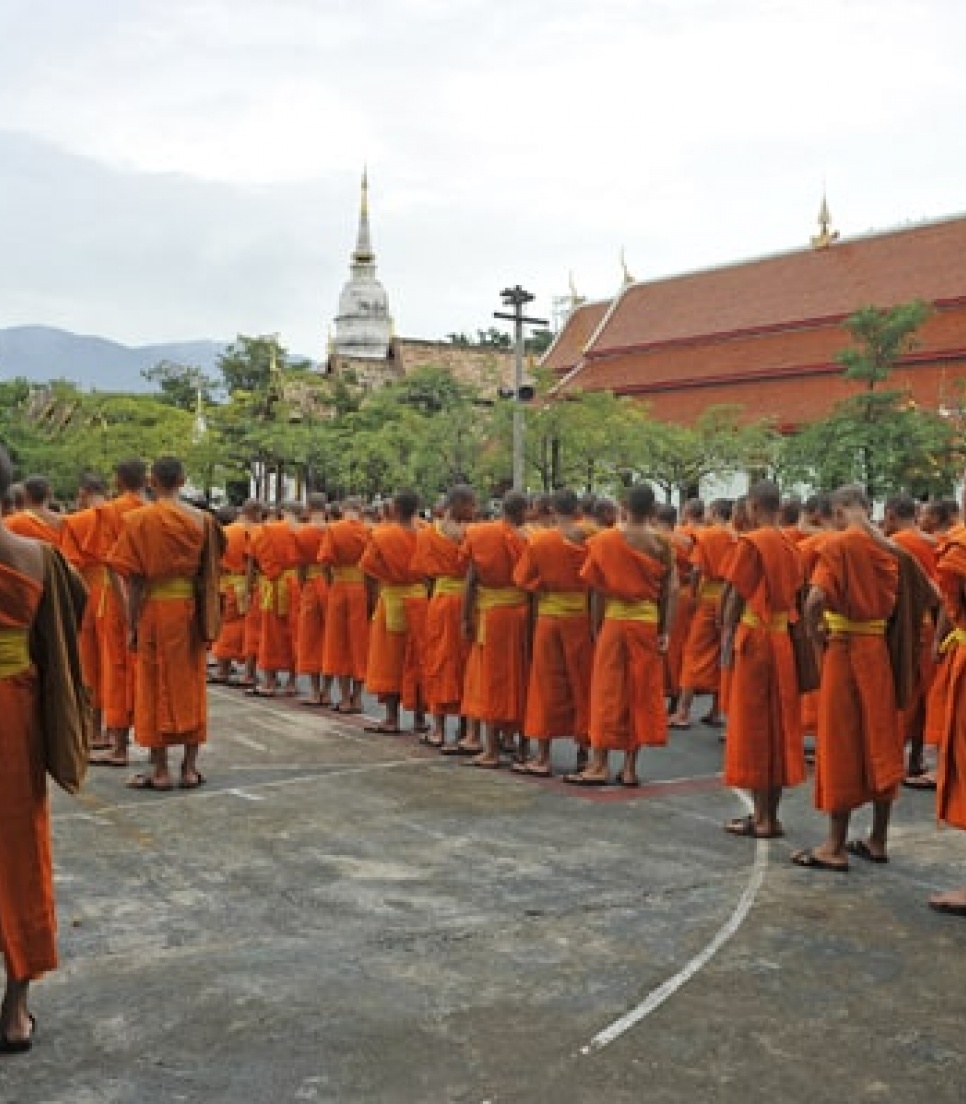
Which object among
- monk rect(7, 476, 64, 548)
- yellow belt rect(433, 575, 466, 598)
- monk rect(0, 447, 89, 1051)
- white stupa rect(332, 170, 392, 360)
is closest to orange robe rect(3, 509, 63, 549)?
monk rect(7, 476, 64, 548)

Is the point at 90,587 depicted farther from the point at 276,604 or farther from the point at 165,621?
the point at 276,604

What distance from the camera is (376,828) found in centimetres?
734

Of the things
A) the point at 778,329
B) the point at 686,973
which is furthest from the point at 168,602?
the point at 778,329

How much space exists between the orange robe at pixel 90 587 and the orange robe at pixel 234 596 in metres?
3.57

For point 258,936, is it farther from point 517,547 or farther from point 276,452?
point 276,452

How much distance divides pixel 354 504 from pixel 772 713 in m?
5.53

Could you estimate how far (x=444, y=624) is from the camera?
10.2 metres

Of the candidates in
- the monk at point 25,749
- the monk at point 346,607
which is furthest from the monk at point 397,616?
the monk at point 25,749

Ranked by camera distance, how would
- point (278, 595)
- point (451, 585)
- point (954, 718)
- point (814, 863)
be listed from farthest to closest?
1. point (278, 595)
2. point (451, 585)
3. point (814, 863)
4. point (954, 718)

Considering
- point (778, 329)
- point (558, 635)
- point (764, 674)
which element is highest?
point (778, 329)

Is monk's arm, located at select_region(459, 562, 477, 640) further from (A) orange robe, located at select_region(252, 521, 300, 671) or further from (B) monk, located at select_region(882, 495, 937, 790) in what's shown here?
(A) orange robe, located at select_region(252, 521, 300, 671)

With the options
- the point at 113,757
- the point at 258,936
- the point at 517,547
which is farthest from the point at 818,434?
the point at 258,936

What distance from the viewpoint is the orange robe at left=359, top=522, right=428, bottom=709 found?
35.0 ft

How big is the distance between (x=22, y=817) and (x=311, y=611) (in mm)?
7984
